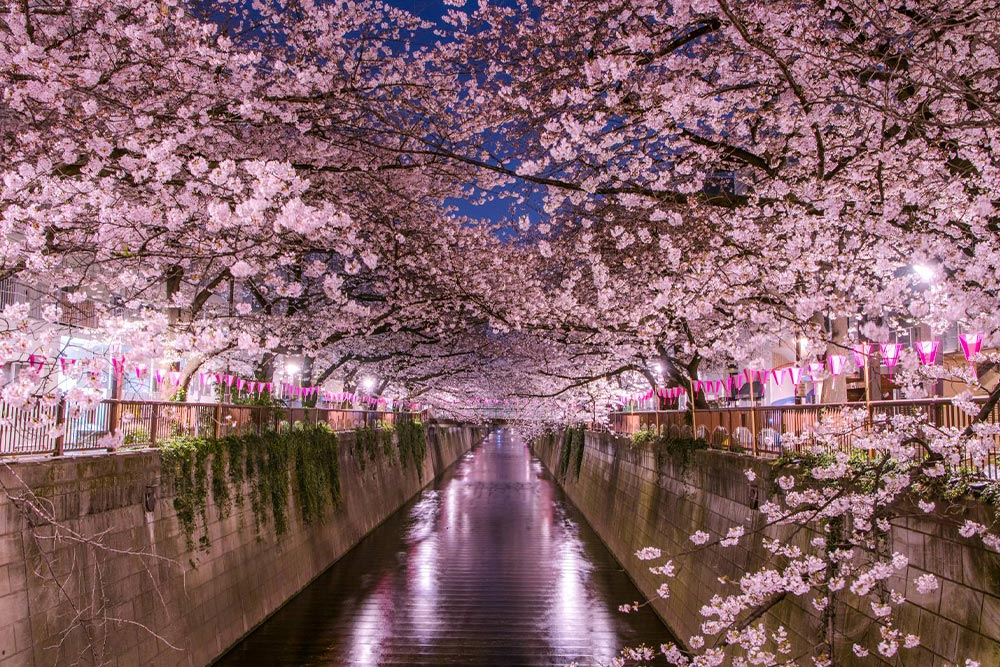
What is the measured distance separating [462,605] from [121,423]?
9036 millimetres

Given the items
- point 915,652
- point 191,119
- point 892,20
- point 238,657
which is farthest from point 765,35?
point 238,657

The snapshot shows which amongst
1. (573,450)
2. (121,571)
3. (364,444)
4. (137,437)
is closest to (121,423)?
(137,437)

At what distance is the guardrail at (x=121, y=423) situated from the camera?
23.4 feet

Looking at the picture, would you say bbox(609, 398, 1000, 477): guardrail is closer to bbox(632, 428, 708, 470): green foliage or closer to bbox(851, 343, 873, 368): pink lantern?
bbox(632, 428, 708, 470): green foliage

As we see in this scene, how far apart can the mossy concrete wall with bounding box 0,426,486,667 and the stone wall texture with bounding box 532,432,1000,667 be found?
616cm

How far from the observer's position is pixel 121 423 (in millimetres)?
9281

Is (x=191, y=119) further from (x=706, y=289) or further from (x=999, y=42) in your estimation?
(x=999, y=42)

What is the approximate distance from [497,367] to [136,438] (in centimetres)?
2670

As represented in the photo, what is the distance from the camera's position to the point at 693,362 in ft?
59.3

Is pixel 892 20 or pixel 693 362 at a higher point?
pixel 892 20

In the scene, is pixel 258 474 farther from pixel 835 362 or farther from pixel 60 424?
pixel 835 362

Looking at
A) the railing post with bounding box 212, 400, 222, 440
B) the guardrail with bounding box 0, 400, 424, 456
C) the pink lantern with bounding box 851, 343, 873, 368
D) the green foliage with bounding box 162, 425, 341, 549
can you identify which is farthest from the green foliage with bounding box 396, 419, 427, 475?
the pink lantern with bounding box 851, 343, 873, 368

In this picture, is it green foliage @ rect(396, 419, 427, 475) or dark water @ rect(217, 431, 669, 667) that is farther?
green foliage @ rect(396, 419, 427, 475)

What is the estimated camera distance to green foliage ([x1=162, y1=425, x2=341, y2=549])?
10.8 metres
